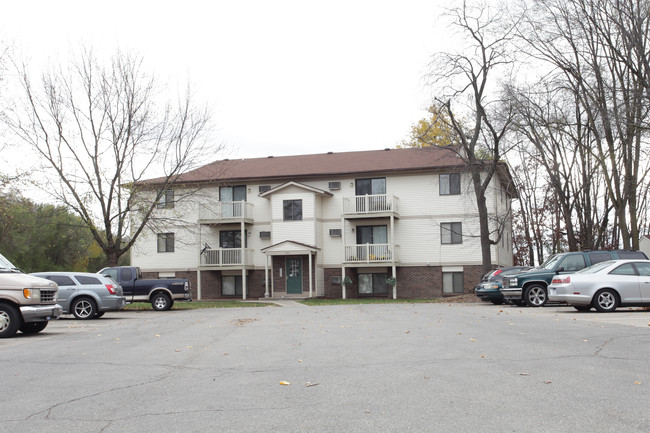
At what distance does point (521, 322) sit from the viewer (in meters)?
15.1

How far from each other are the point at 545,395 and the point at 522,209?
45.5m

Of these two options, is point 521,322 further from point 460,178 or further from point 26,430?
point 460,178

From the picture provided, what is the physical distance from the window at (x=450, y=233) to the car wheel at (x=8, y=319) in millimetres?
27049

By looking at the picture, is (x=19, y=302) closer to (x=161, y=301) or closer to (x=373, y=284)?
(x=161, y=301)

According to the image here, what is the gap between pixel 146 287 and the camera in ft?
83.9

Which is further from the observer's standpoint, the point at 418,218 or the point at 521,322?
the point at 418,218

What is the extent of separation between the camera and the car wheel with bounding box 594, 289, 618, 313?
1786 cm

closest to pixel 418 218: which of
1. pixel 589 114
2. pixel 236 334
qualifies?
pixel 589 114

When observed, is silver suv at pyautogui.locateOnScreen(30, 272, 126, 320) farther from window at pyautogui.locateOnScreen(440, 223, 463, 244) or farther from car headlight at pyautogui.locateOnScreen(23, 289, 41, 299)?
window at pyautogui.locateOnScreen(440, 223, 463, 244)

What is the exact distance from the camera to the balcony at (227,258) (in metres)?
38.5

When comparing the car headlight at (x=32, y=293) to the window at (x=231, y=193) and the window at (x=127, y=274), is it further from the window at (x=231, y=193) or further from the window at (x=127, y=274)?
the window at (x=231, y=193)

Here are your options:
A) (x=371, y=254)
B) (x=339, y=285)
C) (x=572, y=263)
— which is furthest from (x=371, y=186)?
(x=572, y=263)

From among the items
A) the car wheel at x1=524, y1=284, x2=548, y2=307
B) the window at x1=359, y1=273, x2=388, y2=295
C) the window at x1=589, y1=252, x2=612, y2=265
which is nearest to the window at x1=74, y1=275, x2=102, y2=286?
the car wheel at x1=524, y1=284, x2=548, y2=307

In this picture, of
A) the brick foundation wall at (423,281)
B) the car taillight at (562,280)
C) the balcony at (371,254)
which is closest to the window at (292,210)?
the balcony at (371,254)
